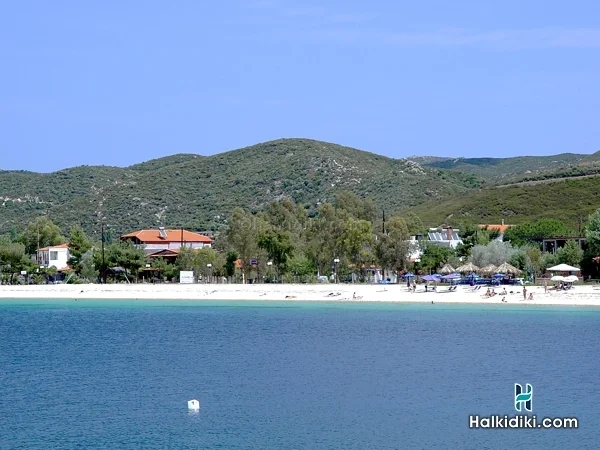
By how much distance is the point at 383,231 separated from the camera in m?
74.0

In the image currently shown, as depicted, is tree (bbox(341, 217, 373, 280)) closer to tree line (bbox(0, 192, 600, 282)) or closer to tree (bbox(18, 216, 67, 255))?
tree line (bbox(0, 192, 600, 282))

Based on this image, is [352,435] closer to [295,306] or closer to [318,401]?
[318,401]

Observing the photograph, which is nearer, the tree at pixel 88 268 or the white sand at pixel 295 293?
the white sand at pixel 295 293

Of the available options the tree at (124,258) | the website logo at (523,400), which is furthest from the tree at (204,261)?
the website logo at (523,400)

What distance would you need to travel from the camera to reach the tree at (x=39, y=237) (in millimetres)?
96375

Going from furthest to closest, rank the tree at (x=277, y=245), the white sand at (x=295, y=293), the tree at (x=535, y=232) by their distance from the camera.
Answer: the tree at (x=535, y=232) < the tree at (x=277, y=245) < the white sand at (x=295, y=293)

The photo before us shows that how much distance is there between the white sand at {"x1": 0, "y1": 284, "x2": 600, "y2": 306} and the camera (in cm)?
5893

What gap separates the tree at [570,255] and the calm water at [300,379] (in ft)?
54.3

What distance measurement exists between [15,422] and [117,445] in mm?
4505

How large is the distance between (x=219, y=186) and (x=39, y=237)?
4899cm

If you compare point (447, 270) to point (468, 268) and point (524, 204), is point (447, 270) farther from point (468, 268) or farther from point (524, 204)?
point (524, 204)

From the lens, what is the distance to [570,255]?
7081cm

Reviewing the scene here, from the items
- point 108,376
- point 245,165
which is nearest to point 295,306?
point 108,376

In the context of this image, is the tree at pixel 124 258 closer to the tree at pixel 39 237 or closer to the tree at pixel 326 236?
the tree at pixel 326 236
